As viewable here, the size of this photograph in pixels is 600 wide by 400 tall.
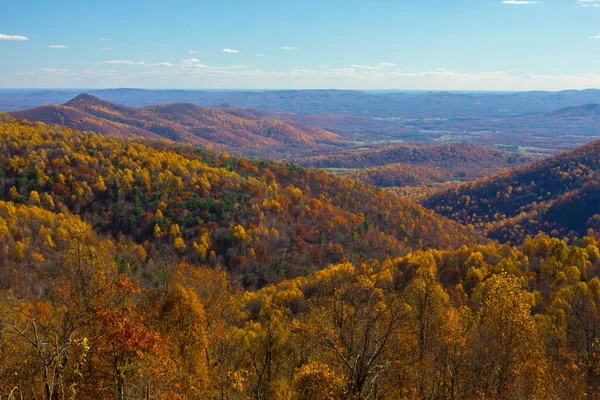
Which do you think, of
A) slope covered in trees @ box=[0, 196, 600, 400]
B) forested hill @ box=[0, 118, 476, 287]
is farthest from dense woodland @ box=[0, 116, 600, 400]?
forested hill @ box=[0, 118, 476, 287]

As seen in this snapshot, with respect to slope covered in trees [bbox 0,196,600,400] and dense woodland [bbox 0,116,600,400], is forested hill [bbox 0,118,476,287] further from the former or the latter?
slope covered in trees [bbox 0,196,600,400]

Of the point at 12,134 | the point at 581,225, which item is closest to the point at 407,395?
the point at 12,134

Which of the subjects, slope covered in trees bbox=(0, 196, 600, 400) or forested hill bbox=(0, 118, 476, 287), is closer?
slope covered in trees bbox=(0, 196, 600, 400)

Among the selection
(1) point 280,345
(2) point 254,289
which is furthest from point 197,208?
(1) point 280,345

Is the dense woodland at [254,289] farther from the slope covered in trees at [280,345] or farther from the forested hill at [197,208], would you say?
the forested hill at [197,208]

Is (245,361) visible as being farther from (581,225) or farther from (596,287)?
(581,225)
